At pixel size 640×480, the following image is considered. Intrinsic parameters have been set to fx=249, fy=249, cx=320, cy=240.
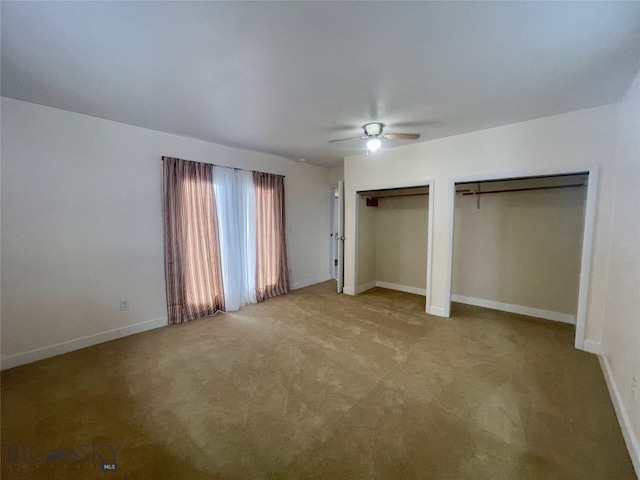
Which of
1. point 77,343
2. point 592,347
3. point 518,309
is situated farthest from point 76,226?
point 518,309

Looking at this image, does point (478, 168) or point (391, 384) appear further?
point (478, 168)

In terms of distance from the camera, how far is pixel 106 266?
2.98 metres

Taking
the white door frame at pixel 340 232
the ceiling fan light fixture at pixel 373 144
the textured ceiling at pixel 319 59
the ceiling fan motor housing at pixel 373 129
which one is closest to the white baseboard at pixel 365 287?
the white door frame at pixel 340 232

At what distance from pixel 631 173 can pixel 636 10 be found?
1.29 meters

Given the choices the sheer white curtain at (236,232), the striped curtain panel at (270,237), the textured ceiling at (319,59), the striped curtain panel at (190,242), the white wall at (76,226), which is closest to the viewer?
the textured ceiling at (319,59)

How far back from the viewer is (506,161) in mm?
3074

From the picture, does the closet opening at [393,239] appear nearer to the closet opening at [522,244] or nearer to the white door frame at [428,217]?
the white door frame at [428,217]

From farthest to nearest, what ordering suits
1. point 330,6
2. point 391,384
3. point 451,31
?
1. point 391,384
2. point 451,31
3. point 330,6

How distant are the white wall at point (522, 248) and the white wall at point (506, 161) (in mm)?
890

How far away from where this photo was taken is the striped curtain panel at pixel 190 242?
338 cm

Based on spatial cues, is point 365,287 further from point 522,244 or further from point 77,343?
point 77,343

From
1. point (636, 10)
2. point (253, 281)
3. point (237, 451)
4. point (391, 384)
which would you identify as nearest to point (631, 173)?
point (636, 10)

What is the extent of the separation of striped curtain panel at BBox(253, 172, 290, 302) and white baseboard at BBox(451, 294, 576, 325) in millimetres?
3181

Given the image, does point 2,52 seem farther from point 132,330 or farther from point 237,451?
point 237,451
